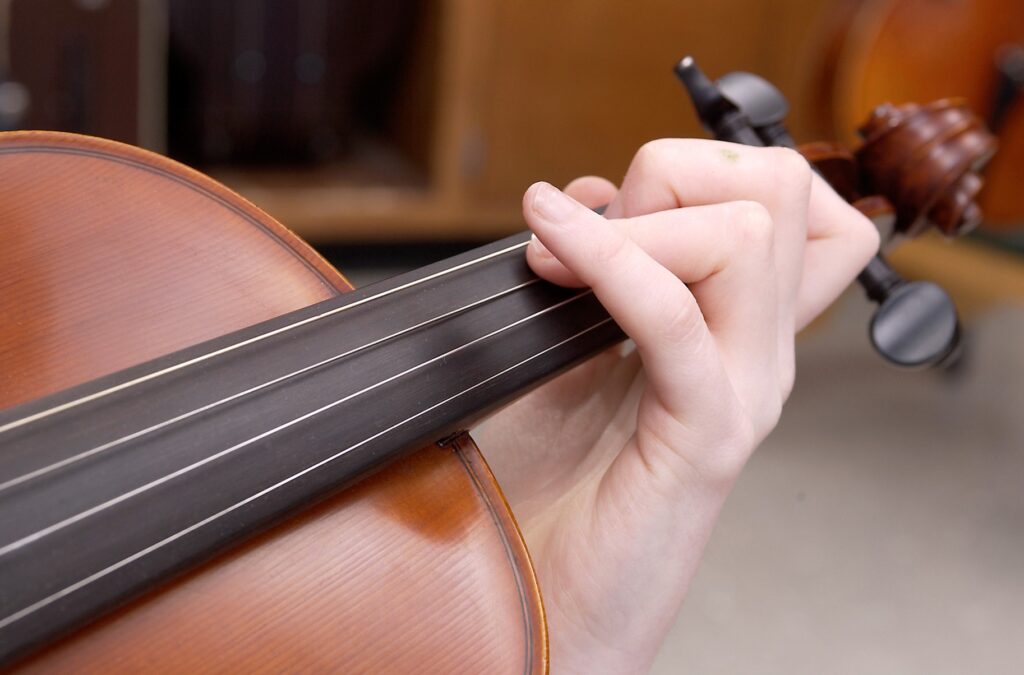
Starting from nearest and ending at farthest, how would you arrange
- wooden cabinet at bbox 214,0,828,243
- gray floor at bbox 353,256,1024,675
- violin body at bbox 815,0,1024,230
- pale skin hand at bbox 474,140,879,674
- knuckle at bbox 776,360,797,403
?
pale skin hand at bbox 474,140,879,674 → knuckle at bbox 776,360,797,403 → gray floor at bbox 353,256,1024,675 → violin body at bbox 815,0,1024,230 → wooden cabinet at bbox 214,0,828,243

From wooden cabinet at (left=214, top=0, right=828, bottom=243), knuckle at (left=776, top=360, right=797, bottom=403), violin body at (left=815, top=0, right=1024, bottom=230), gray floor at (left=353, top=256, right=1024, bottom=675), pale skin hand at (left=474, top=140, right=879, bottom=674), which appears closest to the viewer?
pale skin hand at (left=474, top=140, right=879, bottom=674)

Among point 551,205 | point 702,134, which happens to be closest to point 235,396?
point 551,205

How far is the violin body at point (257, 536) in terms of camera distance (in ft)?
1.13

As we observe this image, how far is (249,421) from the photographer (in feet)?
1.15

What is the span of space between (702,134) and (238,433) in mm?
1573

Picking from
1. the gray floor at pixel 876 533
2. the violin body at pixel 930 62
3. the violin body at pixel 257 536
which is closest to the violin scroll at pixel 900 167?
the violin body at pixel 257 536

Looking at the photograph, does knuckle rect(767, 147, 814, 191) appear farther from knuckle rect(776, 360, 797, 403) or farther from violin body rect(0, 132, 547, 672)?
violin body rect(0, 132, 547, 672)

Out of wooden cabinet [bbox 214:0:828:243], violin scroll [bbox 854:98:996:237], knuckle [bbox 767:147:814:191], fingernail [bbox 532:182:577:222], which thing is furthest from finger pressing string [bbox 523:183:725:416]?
wooden cabinet [bbox 214:0:828:243]

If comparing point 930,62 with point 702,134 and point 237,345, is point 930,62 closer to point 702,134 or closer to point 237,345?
point 702,134

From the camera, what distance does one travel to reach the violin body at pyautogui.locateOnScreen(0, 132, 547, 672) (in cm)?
34

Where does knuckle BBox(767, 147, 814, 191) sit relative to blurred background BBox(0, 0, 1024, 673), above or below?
above

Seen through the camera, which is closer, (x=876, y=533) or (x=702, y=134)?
(x=876, y=533)

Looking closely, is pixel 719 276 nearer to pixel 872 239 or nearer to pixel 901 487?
pixel 872 239

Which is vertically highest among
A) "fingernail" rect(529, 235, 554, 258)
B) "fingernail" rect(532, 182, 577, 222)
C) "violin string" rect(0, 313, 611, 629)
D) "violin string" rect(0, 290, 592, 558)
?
"fingernail" rect(532, 182, 577, 222)
